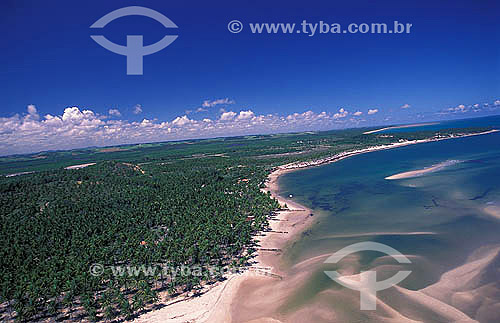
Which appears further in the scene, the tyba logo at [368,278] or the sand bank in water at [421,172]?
the sand bank in water at [421,172]

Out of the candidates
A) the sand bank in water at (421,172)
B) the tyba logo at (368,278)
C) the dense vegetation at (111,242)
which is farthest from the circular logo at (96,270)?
the sand bank in water at (421,172)

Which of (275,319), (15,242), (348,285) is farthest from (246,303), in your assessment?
(15,242)

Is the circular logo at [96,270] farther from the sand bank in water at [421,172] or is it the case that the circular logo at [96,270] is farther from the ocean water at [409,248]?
the sand bank in water at [421,172]

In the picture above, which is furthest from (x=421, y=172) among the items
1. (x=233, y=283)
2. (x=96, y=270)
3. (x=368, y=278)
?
(x=96, y=270)

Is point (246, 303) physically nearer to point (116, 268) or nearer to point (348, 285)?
point (348, 285)

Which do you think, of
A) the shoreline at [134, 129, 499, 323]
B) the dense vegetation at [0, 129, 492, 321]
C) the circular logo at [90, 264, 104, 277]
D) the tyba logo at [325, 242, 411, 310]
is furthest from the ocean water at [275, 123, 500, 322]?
the circular logo at [90, 264, 104, 277]

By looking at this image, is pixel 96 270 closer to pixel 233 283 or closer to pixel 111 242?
pixel 111 242

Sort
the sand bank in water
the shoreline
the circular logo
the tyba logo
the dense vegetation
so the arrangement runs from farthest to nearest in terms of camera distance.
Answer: the sand bank in water < the circular logo < the dense vegetation < the tyba logo < the shoreline

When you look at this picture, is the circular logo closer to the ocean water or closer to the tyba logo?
the ocean water
